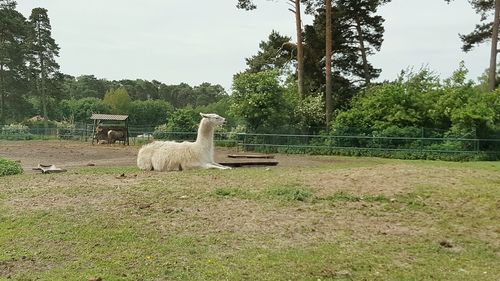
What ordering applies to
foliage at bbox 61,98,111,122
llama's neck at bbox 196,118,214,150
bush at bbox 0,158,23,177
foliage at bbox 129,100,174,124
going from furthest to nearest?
foliage at bbox 129,100,174,124
foliage at bbox 61,98,111,122
llama's neck at bbox 196,118,214,150
bush at bbox 0,158,23,177

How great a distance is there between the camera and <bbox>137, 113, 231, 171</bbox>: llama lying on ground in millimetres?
13141

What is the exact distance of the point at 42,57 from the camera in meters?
57.1

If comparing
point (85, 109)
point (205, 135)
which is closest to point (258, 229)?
point (205, 135)

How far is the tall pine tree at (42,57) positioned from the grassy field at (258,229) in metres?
51.7

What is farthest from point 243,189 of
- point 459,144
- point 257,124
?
point 257,124

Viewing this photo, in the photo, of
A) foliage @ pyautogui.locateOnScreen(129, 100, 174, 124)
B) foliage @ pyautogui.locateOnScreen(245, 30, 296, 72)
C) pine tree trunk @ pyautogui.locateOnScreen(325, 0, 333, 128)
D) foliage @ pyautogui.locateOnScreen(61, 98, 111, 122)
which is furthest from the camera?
foliage @ pyautogui.locateOnScreen(129, 100, 174, 124)

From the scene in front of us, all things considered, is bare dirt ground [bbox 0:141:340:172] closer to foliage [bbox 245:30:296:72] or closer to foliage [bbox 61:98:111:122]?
foliage [bbox 245:30:296:72]

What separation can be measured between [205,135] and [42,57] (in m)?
49.8

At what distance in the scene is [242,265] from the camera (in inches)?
201

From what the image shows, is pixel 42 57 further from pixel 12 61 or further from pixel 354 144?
pixel 354 144

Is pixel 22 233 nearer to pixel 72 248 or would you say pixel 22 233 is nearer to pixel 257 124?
pixel 72 248

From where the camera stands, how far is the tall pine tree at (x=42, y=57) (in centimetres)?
5550

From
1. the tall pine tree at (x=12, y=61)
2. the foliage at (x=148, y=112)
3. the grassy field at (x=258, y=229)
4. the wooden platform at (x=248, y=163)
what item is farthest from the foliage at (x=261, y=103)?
the foliage at (x=148, y=112)

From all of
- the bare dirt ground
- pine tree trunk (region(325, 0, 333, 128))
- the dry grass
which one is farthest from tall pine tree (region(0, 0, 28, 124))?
the dry grass
